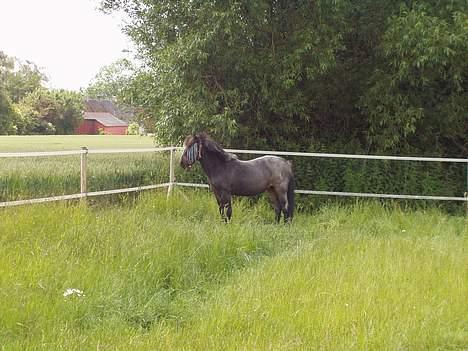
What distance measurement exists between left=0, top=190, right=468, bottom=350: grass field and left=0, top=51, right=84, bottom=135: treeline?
39.9 m

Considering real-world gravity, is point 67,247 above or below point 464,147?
below

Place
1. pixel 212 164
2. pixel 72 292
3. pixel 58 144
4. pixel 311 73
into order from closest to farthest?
pixel 72 292 → pixel 212 164 → pixel 311 73 → pixel 58 144

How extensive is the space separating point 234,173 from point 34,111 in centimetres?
4347

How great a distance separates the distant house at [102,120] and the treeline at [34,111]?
6.87 feet

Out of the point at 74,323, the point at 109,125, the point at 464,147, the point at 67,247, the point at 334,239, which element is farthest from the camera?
the point at 109,125

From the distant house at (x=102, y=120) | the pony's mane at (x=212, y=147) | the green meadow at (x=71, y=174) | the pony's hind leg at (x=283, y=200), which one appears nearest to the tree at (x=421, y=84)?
the pony's hind leg at (x=283, y=200)

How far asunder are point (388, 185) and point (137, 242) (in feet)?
21.5

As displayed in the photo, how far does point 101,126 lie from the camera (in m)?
61.7

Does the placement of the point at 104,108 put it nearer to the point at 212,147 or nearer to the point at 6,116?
the point at 6,116

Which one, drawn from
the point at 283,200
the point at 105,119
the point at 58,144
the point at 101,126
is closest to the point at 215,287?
the point at 283,200

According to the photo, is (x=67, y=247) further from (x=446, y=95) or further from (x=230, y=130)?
(x=446, y=95)

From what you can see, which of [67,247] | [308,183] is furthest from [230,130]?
[67,247]

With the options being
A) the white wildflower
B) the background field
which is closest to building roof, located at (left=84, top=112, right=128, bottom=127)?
the background field

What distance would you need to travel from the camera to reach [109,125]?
6500 centimetres
